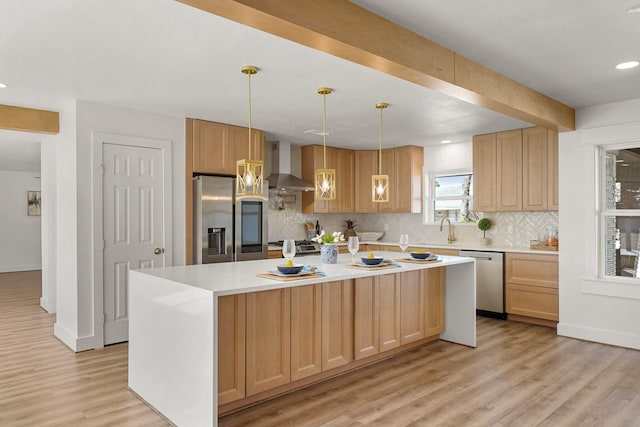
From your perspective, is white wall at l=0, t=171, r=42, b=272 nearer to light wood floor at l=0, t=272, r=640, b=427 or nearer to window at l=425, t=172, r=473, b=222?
light wood floor at l=0, t=272, r=640, b=427

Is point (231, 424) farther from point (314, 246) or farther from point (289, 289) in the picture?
point (314, 246)

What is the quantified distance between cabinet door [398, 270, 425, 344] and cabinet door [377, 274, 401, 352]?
7cm

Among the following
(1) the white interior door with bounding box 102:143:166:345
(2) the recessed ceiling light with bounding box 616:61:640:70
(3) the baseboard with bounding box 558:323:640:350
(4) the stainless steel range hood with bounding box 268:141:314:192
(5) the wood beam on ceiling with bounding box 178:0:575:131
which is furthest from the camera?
(4) the stainless steel range hood with bounding box 268:141:314:192

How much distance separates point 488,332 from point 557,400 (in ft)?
6.00

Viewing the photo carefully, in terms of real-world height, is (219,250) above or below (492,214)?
below

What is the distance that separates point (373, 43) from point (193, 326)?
188cm

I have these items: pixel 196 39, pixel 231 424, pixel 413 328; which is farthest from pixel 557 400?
pixel 196 39

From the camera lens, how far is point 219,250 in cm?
500

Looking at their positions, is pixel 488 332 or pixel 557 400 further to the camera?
pixel 488 332

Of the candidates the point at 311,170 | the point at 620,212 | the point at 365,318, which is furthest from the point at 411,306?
the point at 311,170

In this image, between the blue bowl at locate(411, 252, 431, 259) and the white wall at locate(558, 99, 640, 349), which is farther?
the white wall at locate(558, 99, 640, 349)

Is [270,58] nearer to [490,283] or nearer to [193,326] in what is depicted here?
[193,326]

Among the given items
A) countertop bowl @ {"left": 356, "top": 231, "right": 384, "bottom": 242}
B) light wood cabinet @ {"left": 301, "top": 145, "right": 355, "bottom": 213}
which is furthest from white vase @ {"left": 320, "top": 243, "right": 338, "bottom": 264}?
countertop bowl @ {"left": 356, "top": 231, "right": 384, "bottom": 242}

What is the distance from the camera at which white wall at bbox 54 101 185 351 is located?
4.19 m
